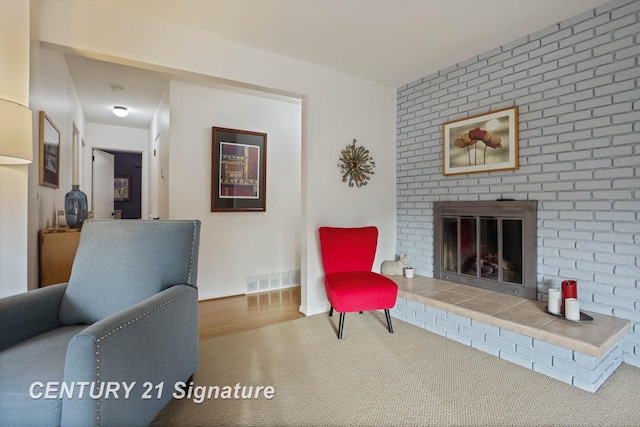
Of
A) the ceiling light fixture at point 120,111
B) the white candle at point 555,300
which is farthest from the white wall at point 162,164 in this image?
the white candle at point 555,300

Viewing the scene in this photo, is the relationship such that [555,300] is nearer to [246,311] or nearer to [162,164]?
[246,311]

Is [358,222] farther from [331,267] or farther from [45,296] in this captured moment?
[45,296]

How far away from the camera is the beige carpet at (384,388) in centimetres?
149

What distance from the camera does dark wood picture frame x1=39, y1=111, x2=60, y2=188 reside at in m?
2.21

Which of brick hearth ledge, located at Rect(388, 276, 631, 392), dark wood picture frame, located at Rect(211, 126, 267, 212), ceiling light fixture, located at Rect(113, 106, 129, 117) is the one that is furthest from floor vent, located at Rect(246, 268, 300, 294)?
ceiling light fixture, located at Rect(113, 106, 129, 117)

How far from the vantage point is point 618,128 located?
6.60 ft

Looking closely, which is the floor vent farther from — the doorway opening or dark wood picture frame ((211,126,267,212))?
the doorway opening

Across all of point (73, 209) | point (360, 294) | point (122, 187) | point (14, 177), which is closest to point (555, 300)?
point (360, 294)

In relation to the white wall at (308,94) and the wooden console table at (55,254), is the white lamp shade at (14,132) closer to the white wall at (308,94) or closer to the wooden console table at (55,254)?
the wooden console table at (55,254)

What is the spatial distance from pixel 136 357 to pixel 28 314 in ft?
2.04

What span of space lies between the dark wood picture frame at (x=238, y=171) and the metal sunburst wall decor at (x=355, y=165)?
1138mm

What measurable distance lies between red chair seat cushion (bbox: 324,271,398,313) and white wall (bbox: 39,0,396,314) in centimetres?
59

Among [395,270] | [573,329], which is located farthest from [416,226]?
[573,329]

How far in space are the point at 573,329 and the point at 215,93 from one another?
3.81 m
